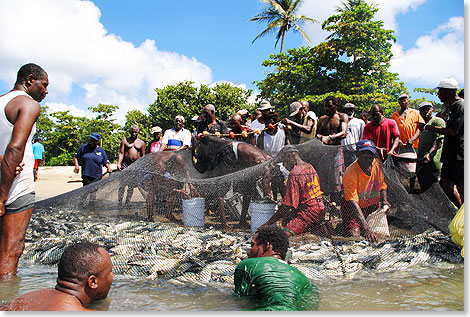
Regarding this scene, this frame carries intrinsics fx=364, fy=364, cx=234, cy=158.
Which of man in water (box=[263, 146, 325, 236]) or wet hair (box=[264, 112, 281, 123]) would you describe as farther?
wet hair (box=[264, 112, 281, 123])

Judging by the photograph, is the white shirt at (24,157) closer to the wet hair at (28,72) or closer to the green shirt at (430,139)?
the wet hair at (28,72)

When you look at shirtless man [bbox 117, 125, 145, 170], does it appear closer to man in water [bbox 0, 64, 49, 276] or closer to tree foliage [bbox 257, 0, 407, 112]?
man in water [bbox 0, 64, 49, 276]

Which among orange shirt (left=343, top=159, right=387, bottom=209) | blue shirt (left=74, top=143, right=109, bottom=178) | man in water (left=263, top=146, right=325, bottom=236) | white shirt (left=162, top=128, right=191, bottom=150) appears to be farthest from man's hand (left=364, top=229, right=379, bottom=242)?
blue shirt (left=74, top=143, right=109, bottom=178)

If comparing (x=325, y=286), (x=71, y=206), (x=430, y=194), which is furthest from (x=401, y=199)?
(x=71, y=206)

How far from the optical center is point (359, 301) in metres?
3.01

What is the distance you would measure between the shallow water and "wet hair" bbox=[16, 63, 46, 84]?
181 cm

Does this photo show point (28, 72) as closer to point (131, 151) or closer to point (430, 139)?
point (131, 151)

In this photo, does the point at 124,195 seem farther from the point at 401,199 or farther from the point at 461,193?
the point at 461,193

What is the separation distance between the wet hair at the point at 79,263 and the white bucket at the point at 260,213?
262 cm

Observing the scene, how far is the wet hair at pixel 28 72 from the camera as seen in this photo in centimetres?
325

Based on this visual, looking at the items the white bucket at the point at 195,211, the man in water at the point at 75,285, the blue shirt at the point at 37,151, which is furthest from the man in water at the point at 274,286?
the blue shirt at the point at 37,151

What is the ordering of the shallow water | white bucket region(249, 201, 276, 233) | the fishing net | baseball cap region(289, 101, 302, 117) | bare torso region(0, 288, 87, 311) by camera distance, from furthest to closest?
baseball cap region(289, 101, 302, 117) < white bucket region(249, 201, 276, 233) < the fishing net < the shallow water < bare torso region(0, 288, 87, 311)

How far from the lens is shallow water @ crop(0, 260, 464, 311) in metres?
2.92

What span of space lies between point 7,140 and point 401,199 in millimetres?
4346
